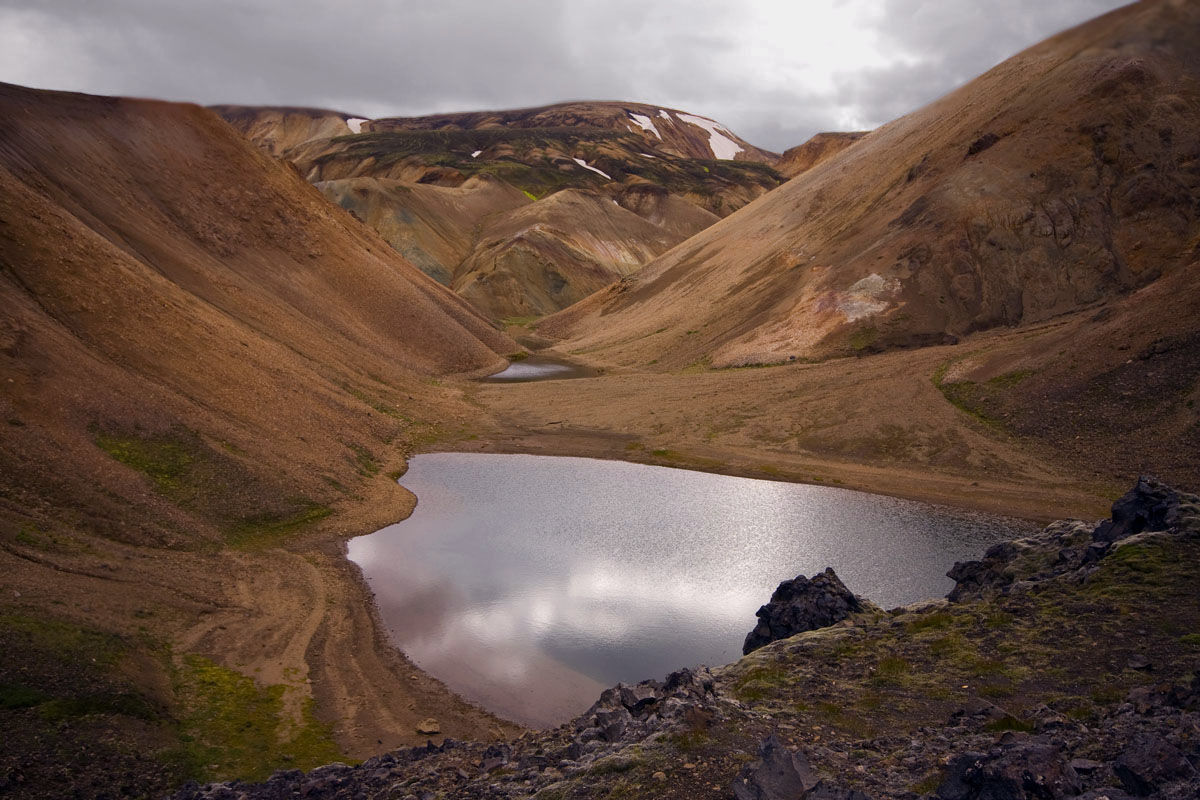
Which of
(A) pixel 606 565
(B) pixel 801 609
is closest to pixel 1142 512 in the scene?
(B) pixel 801 609

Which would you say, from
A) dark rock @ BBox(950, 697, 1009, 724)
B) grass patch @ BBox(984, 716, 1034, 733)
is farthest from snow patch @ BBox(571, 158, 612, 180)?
grass patch @ BBox(984, 716, 1034, 733)

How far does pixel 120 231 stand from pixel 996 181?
5050 cm

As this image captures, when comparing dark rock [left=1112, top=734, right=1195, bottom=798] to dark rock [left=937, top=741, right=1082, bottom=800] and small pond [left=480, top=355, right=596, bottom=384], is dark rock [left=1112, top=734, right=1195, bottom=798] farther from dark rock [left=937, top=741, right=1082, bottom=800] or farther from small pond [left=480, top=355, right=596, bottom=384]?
small pond [left=480, top=355, right=596, bottom=384]

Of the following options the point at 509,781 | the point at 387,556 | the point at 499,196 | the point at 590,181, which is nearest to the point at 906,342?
the point at 387,556

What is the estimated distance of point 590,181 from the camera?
159 meters

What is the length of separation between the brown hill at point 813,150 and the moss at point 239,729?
564 feet

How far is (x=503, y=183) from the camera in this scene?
475 ft

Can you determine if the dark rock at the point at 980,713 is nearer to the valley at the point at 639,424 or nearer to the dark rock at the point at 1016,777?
the valley at the point at 639,424

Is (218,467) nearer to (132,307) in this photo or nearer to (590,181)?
(132,307)

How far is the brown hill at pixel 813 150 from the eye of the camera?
17450 cm

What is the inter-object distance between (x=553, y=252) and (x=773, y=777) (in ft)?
346

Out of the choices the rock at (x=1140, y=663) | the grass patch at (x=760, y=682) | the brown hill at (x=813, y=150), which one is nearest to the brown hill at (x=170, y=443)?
the grass patch at (x=760, y=682)

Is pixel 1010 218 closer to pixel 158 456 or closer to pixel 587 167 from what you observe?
pixel 158 456

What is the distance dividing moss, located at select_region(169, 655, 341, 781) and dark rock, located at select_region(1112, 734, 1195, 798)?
13157mm
